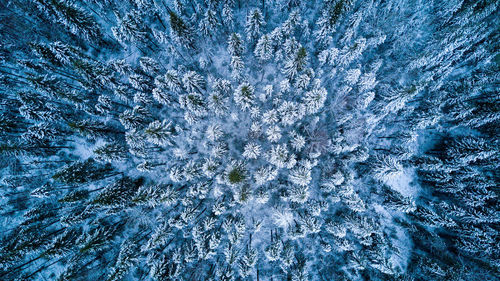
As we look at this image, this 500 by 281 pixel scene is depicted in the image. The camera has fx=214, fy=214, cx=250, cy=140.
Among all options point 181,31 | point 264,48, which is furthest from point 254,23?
point 181,31

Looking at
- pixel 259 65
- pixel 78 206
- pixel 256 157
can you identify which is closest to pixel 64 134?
pixel 78 206

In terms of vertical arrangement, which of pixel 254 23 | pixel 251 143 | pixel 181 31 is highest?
pixel 181 31

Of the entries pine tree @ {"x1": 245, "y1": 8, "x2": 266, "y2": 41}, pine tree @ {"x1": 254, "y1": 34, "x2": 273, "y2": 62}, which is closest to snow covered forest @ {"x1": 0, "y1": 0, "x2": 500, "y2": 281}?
pine tree @ {"x1": 245, "y1": 8, "x2": 266, "y2": 41}

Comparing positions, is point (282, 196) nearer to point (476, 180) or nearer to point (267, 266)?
point (267, 266)

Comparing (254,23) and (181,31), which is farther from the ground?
(181,31)

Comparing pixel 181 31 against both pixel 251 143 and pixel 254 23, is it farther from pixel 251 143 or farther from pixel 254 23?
pixel 251 143

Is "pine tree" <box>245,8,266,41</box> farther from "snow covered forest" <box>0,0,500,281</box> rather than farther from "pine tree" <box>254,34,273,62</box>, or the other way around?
"pine tree" <box>254,34,273,62</box>

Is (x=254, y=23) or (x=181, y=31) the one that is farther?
(x=254, y=23)

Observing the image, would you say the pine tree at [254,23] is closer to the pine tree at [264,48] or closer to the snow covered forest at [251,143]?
the snow covered forest at [251,143]
